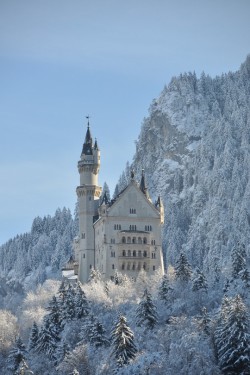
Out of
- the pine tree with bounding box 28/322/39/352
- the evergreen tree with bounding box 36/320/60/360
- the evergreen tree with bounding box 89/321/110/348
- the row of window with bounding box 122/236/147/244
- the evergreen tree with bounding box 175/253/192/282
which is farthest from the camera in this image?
the row of window with bounding box 122/236/147/244

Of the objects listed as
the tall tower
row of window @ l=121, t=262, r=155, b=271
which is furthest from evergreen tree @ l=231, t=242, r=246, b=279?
the tall tower

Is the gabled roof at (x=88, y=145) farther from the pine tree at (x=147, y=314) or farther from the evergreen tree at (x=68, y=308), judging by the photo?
the pine tree at (x=147, y=314)

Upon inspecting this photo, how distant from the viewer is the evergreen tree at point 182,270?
12156 centimetres

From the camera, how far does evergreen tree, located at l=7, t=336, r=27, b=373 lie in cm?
11150

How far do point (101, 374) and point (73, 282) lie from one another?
5019cm

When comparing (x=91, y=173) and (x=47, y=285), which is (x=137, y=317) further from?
(x=47, y=285)

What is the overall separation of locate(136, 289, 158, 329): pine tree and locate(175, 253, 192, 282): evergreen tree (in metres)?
10.6

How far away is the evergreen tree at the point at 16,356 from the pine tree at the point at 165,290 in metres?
18.4

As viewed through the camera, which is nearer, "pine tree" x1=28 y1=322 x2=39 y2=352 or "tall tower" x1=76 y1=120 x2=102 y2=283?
"pine tree" x1=28 y1=322 x2=39 y2=352

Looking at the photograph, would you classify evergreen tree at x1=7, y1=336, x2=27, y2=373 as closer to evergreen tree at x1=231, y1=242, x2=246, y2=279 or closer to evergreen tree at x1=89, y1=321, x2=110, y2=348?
evergreen tree at x1=89, y1=321, x2=110, y2=348

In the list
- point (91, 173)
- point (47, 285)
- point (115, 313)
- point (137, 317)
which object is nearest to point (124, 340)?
point (137, 317)

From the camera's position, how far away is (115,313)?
12150 cm

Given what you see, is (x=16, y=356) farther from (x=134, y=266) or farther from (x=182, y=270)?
(x=134, y=266)

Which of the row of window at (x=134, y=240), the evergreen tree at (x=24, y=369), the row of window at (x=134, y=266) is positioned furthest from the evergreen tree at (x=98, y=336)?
the row of window at (x=134, y=240)
